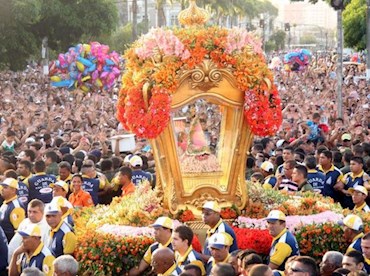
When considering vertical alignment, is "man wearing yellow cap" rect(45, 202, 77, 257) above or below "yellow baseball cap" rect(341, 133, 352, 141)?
above

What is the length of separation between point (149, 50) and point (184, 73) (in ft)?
1.88

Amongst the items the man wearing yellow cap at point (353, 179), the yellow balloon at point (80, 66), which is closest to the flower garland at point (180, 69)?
the man wearing yellow cap at point (353, 179)

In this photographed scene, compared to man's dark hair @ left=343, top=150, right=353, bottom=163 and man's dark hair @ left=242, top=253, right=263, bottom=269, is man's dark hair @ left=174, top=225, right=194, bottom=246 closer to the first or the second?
man's dark hair @ left=242, top=253, right=263, bottom=269

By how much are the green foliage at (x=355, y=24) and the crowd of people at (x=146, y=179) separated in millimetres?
17370

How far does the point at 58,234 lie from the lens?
1273 centimetres

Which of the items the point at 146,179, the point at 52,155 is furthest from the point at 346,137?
the point at 52,155

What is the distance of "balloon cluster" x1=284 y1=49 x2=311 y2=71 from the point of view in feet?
152

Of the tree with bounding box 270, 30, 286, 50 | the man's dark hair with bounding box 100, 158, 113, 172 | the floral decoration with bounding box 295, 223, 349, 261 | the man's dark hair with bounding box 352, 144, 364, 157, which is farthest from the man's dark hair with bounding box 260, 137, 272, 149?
the tree with bounding box 270, 30, 286, 50

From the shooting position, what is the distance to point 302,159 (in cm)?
1869

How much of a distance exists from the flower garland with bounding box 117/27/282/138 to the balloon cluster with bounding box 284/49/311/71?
31937 millimetres

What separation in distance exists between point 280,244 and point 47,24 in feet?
123

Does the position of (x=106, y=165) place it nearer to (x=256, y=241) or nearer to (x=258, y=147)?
(x=258, y=147)

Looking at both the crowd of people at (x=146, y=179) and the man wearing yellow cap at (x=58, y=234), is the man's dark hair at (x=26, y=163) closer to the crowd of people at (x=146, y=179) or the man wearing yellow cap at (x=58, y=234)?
the crowd of people at (x=146, y=179)

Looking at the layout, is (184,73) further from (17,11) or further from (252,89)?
(17,11)
